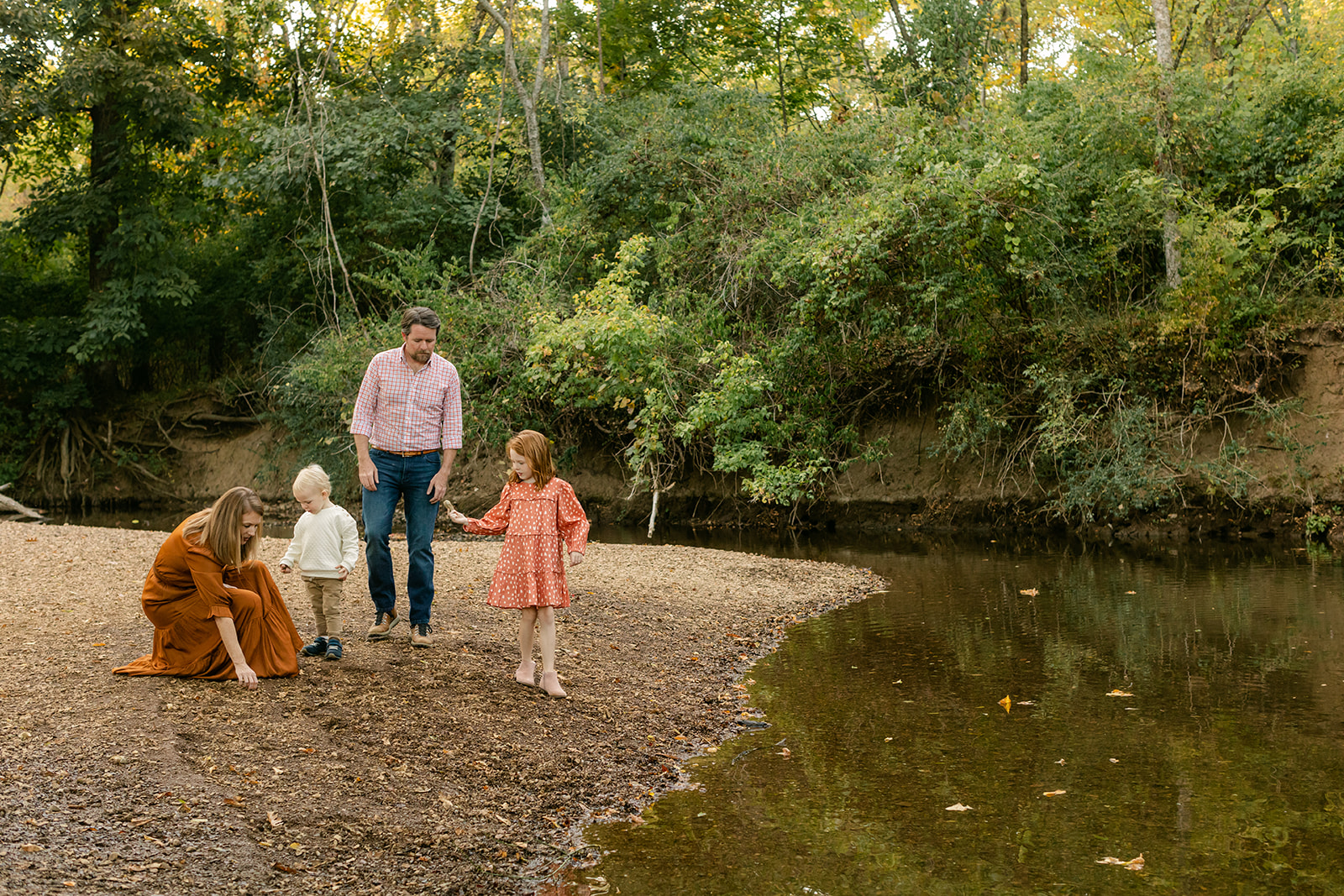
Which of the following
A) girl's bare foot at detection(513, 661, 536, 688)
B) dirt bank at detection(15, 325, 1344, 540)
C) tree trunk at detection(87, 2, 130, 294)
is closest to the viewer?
girl's bare foot at detection(513, 661, 536, 688)

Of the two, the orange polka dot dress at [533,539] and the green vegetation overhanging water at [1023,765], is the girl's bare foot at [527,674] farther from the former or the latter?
the green vegetation overhanging water at [1023,765]

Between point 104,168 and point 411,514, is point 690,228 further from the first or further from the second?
point 104,168

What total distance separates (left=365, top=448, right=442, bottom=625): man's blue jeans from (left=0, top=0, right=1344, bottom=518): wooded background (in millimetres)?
8366

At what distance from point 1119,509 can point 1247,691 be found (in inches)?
312

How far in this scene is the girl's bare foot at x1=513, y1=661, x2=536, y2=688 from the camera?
6105 mm

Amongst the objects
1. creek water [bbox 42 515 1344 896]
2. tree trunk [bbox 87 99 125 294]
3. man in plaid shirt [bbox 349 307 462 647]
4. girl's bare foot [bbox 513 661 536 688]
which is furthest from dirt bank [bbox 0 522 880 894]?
tree trunk [bbox 87 99 125 294]

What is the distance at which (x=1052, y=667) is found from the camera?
7.16 meters

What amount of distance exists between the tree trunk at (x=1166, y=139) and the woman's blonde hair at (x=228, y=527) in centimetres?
1296

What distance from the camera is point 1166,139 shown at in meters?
14.9

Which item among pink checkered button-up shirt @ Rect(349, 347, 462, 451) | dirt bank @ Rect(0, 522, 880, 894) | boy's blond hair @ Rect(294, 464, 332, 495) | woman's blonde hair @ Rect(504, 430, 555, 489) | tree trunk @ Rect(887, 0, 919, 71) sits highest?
tree trunk @ Rect(887, 0, 919, 71)

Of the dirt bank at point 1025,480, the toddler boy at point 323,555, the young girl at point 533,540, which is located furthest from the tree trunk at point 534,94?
the young girl at point 533,540

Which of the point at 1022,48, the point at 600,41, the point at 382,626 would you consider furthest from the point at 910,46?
the point at 382,626

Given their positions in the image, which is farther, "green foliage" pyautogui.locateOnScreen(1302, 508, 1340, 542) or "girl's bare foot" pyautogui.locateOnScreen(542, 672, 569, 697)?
"green foliage" pyautogui.locateOnScreen(1302, 508, 1340, 542)

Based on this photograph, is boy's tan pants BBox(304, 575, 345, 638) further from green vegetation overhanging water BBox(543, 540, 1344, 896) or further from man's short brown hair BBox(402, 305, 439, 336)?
Result: green vegetation overhanging water BBox(543, 540, 1344, 896)
